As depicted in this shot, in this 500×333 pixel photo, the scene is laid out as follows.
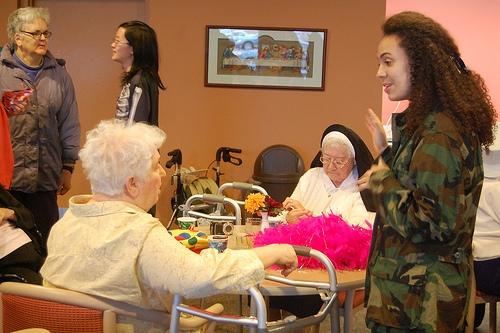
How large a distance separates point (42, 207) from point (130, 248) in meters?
2.15

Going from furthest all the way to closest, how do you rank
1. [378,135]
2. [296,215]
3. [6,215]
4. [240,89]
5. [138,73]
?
[240,89] → [138,73] → [296,215] → [6,215] → [378,135]

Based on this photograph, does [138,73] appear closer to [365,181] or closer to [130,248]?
[365,181]

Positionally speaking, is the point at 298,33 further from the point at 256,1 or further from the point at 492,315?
the point at 492,315

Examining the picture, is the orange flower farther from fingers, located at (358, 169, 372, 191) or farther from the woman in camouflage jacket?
the woman in camouflage jacket

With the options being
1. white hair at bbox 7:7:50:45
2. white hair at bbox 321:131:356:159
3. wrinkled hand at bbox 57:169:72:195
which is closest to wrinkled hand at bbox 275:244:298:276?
white hair at bbox 321:131:356:159

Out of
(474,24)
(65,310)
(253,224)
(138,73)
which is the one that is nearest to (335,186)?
(253,224)

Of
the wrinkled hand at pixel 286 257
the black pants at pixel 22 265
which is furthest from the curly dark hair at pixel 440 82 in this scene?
the black pants at pixel 22 265

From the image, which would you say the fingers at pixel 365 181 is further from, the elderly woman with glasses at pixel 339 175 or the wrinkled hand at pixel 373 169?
the elderly woman with glasses at pixel 339 175

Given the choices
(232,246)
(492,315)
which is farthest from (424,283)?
(492,315)

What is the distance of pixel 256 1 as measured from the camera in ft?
18.7

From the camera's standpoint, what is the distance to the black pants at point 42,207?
3.73 metres

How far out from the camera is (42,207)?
3791 mm

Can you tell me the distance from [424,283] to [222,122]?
4043 millimetres

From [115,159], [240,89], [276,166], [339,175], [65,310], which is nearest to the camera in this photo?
[65,310]
